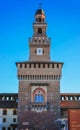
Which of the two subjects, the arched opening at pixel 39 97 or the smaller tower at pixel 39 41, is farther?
the smaller tower at pixel 39 41

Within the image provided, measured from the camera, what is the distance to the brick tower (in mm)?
60750

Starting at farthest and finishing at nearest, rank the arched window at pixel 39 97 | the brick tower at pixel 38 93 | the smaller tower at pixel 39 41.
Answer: the smaller tower at pixel 39 41 < the arched window at pixel 39 97 < the brick tower at pixel 38 93

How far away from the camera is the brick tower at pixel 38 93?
199ft

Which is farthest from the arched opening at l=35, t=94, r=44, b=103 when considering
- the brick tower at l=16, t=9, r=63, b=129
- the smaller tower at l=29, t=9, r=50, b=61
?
the smaller tower at l=29, t=9, r=50, b=61

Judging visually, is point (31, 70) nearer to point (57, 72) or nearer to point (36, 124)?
point (57, 72)

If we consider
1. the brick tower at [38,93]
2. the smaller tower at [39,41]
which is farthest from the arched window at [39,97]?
the smaller tower at [39,41]

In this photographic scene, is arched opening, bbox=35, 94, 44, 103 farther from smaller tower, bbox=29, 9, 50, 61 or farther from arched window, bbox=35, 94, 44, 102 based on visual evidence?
smaller tower, bbox=29, 9, 50, 61

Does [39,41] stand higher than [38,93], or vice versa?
[39,41]

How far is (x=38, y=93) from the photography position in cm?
6269

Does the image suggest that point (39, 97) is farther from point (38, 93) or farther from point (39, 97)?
point (38, 93)

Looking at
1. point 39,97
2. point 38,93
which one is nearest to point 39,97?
point 39,97

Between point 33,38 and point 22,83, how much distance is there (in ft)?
35.2

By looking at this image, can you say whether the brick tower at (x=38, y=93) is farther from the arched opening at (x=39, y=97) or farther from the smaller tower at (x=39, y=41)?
the smaller tower at (x=39, y=41)

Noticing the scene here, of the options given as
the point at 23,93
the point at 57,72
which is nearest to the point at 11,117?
the point at 23,93
